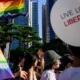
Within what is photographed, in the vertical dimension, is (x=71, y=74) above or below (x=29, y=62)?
above

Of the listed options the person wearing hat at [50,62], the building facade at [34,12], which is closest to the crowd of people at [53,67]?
the person wearing hat at [50,62]

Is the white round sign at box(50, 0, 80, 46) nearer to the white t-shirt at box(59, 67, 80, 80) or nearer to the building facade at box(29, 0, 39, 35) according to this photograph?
the white t-shirt at box(59, 67, 80, 80)

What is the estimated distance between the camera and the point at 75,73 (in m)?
1.97

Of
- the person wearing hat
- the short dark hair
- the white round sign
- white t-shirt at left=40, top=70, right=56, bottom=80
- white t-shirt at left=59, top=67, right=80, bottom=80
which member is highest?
the white round sign

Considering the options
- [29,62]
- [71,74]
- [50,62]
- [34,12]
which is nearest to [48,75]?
[50,62]

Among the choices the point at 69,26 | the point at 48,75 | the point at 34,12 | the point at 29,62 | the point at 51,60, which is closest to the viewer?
the point at 69,26

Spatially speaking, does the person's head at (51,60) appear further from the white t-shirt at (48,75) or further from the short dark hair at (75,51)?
the short dark hair at (75,51)

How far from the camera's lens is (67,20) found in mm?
1984

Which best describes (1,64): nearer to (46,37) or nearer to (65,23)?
(65,23)

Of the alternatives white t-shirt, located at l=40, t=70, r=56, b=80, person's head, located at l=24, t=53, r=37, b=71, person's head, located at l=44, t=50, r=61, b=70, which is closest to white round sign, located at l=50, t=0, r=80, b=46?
white t-shirt, located at l=40, t=70, r=56, b=80

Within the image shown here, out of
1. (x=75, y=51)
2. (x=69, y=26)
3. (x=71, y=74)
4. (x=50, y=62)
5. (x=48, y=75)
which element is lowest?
(x=48, y=75)

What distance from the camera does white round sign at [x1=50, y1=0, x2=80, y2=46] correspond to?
6.34 feet

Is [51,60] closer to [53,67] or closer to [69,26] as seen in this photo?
[53,67]

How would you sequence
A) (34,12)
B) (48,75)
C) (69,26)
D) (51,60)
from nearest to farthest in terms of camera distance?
(69,26) → (48,75) → (51,60) → (34,12)
